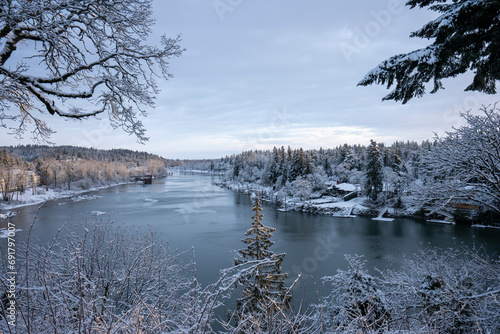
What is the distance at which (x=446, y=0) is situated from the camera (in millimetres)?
4234

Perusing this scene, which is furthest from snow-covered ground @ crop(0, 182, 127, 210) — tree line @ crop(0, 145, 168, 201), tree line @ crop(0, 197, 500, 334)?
tree line @ crop(0, 197, 500, 334)

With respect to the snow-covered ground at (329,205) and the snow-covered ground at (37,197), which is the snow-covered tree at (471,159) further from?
the snow-covered ground at (37,197)

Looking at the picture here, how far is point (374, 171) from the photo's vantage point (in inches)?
1570

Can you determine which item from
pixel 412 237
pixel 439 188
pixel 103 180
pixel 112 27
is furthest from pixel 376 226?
pixel 103 180

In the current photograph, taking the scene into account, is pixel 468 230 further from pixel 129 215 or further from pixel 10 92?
pixel 129 215

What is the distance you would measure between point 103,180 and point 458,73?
89495 mm

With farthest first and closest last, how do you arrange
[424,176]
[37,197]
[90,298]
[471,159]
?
[37,197] < [424,176] < [471,159] < [90,298]

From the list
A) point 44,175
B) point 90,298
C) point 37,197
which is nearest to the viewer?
point 90,298

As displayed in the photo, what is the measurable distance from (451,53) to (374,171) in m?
40.5

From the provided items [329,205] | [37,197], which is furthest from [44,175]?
[329,205]

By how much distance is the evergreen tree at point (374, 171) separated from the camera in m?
39.7

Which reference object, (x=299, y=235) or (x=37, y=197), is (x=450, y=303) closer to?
(x=299, y=235)

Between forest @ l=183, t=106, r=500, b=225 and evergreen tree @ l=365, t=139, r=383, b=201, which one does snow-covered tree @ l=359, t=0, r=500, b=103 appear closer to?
forest @ l=183, t=106, r=500, b=225

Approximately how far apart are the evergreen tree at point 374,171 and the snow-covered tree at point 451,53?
39281 millimetres
